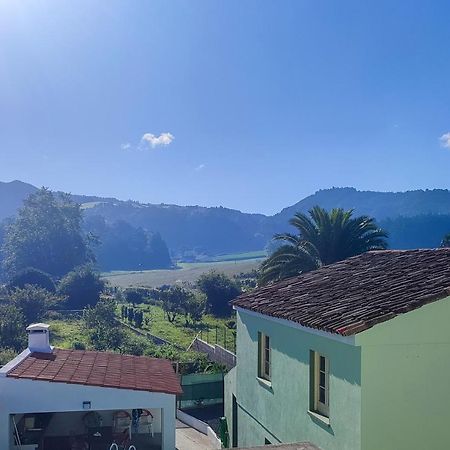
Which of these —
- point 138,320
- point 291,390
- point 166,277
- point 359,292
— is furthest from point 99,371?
point 166,277

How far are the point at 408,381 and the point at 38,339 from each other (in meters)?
12.3

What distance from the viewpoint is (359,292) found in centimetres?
997

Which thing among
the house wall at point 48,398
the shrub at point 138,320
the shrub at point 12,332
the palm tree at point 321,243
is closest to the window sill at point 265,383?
the house wall at point 48,398

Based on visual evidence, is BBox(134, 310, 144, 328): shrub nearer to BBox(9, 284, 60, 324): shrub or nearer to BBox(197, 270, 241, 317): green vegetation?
BBox(197, 270, 241, 317): green vegetation

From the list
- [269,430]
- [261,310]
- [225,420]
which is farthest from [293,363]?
[225,420]

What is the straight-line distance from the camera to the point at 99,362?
647 inches

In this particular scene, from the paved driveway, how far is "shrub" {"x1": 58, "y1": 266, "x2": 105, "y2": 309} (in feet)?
129

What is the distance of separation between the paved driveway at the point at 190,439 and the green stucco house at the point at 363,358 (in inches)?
220

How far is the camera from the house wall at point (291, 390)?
8.46m

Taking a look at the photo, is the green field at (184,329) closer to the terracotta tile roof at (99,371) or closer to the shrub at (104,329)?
the shrub at (104,329)

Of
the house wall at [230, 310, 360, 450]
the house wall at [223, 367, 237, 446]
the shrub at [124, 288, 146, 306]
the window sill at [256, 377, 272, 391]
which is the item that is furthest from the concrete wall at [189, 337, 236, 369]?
the shrub at [124, 288, 146, 306]

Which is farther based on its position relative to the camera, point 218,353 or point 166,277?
point 166,277

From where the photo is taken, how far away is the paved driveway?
1733 cm

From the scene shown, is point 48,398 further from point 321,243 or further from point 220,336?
point 220,336
